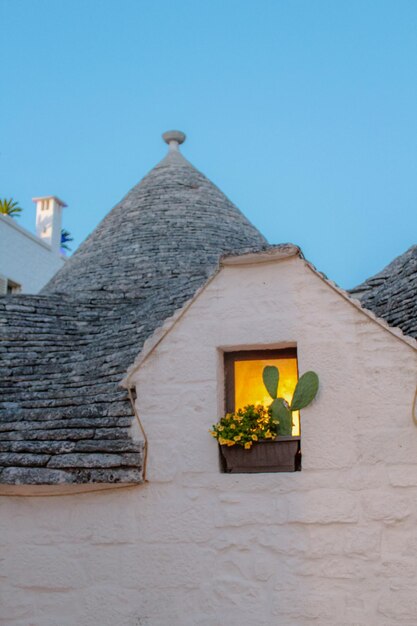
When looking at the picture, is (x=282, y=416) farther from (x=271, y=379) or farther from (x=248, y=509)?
(x=248, y=509)

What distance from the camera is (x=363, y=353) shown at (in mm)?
5531

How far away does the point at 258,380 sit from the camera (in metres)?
6.23

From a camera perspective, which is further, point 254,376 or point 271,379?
point 254,376

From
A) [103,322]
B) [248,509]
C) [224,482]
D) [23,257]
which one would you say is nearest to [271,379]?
[224,482]

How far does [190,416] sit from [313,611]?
164 centimetres

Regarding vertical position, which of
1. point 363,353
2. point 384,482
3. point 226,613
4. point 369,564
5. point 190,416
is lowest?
point 226,613

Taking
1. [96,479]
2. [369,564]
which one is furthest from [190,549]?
[369,564]

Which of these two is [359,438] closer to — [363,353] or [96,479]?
[363,353]

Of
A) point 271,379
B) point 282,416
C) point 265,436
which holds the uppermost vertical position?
point 271,379

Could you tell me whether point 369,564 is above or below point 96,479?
below

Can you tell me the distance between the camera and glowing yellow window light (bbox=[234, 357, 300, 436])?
607cm

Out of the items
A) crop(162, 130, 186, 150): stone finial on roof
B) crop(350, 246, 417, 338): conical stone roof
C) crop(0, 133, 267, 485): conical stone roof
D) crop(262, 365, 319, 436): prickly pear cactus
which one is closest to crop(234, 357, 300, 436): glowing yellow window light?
crop(262, 365, 319, 436): prickly pear cactus

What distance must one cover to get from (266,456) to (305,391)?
56 cm

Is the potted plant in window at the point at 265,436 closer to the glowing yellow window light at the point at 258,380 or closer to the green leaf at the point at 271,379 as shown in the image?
the green leaf at the point at 271,379
